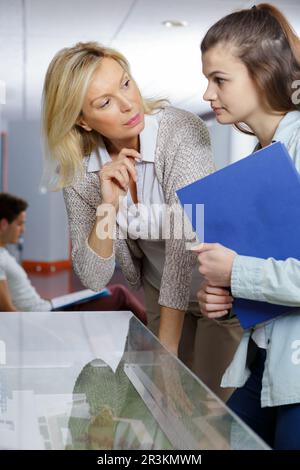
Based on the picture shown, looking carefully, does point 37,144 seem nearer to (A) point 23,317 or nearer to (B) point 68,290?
(B) point 68,290

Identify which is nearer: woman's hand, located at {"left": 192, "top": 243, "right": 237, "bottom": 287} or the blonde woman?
woman's hand, located at {"left": 192, "top": 243, "right": 237, "bottom": 287}

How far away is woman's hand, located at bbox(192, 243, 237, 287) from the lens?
3.82ft

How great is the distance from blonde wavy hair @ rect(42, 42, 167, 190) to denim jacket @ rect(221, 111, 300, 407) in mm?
507

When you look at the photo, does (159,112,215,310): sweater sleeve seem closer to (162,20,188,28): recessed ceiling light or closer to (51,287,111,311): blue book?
(51,287,111,311): blue book

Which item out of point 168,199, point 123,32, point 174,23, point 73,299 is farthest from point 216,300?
point 123,32

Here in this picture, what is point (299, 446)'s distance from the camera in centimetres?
111

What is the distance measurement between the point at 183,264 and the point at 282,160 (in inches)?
18.0

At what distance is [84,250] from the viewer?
5.11 feet

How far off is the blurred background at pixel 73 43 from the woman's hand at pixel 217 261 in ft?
2.70

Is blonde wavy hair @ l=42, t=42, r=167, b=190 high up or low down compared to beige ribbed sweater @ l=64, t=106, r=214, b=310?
up

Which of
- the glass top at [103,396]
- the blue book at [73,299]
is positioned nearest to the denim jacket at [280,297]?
the glass top at [103,396]

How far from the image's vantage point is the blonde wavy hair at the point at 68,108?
4.96 ft

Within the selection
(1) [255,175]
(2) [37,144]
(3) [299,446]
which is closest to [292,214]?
(1) [255,175]

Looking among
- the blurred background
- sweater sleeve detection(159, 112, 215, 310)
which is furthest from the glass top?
the blurred background
